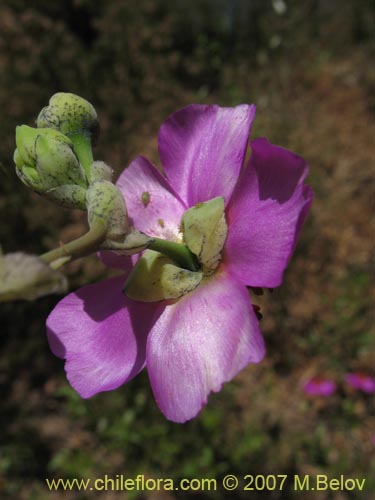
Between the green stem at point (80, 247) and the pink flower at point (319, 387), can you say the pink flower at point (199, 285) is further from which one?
the pink flower at point (319, 387)

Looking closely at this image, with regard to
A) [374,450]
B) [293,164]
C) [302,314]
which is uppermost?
[293,164]

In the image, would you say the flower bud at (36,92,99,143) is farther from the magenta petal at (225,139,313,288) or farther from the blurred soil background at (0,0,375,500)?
the blurred soil background at (0,0,375,500)

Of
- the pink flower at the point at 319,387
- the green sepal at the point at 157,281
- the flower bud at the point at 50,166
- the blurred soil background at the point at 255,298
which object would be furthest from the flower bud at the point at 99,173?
the pink flower at the point at 319,387

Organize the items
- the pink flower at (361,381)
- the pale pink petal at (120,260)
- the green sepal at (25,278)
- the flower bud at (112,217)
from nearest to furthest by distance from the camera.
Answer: the green sepal at (25,278)
the flower bud at (112,217)
the pale pink petal at (120,260)
the pink flower at (361,381)

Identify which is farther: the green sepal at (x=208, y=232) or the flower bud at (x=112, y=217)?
the green sepal at (x=208, y=232)

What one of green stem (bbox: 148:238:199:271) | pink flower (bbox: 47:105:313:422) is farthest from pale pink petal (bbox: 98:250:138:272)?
green stem (bbox: 148:238:199:271)

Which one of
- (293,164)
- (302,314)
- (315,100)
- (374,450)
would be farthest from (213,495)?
(315,100)

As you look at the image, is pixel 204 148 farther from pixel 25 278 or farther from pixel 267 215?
pixel 25 278

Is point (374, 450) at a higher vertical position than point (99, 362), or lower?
lower

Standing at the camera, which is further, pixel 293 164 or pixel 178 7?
pixel 178 7

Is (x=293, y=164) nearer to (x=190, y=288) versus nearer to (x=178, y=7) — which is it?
(x=190, y=288)
